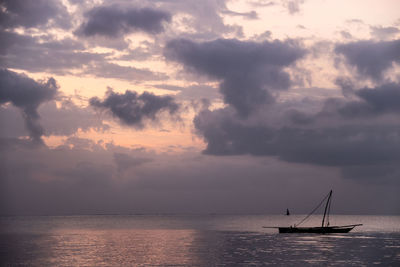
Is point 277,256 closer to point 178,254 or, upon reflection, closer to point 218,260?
point 218,260

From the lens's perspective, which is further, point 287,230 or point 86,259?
point 287,230

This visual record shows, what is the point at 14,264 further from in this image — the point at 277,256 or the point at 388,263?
the point at 388,263

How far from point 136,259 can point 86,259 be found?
851 centimetres

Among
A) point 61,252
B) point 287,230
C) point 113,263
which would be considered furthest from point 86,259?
point 287,230

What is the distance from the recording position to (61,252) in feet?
316

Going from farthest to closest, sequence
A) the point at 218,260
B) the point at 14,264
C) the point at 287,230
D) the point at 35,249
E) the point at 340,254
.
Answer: the point at 287,230 < the point at 35,249 < the point at 340,254 < the point at 218,260 < the point at 14,264

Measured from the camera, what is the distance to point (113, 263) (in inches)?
3140

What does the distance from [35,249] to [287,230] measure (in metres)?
76.0

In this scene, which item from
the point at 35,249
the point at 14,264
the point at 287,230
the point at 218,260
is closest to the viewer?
the point at 14,264

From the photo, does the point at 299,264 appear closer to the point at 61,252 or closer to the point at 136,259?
the point at 136,259

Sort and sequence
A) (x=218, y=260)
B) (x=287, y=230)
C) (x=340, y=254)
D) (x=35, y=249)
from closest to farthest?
(x=218, y=260) → (x=340, y=254) → (x=35, y=249) → (x=287, y=230)

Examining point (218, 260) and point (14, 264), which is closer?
point (14, 264)

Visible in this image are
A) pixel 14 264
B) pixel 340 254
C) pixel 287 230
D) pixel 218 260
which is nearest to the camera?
pixel 14 264

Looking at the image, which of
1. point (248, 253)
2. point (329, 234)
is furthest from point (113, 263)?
point (329, 234)
